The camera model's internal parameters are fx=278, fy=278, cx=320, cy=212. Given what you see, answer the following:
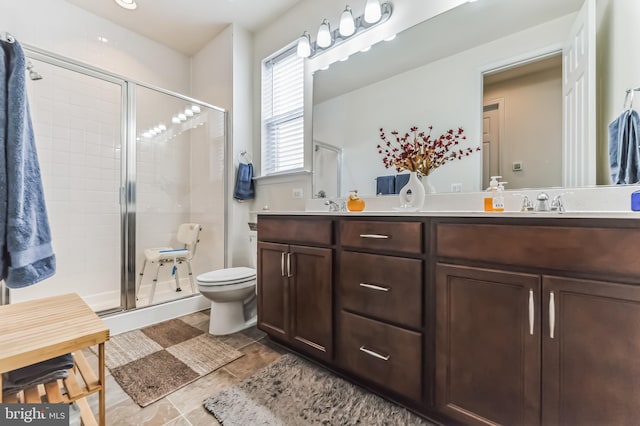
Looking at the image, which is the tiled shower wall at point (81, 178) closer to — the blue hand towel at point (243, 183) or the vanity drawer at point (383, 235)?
the blue hand towel at point (243, 183)

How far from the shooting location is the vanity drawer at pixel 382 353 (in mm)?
1138

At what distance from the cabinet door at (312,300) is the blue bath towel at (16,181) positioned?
1054 mm

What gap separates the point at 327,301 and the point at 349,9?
1.95m

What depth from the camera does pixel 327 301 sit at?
144cm

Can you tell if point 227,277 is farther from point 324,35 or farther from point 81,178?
point 324,35

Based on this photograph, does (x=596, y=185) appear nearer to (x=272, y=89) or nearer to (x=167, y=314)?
(x=272, y=89)

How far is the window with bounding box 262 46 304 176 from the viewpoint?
2445mm

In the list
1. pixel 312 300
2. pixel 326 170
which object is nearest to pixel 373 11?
pixel 326 170

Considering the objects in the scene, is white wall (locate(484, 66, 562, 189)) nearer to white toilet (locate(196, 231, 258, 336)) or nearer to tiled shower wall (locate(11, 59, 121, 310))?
white toilet (locate(196, 231, 258, 336))

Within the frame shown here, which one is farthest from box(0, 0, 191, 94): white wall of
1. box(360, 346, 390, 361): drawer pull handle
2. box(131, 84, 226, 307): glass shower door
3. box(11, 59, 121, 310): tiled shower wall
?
box(360, 346, 390, 361): drawer pull handle

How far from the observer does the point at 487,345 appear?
97cm

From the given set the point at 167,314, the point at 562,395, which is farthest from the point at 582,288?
the point at 167,314

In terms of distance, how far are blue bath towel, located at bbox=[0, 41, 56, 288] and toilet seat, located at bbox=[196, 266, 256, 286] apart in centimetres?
106

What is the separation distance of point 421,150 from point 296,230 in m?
0.88
